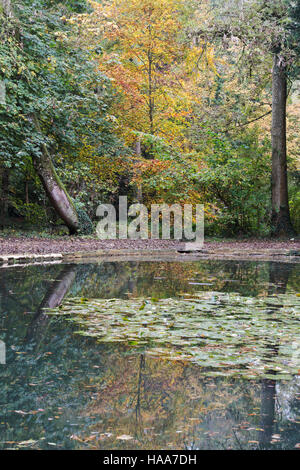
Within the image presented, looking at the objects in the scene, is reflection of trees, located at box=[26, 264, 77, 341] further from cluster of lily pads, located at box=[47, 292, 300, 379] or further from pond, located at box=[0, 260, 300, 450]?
cluster of lily pads, located at box=[47, 292, 300, 379]

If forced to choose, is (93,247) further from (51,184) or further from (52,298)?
(52,298)

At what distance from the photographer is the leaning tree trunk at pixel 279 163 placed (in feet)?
56.7

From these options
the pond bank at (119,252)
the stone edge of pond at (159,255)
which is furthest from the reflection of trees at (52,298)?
the pond bank at (119,252)

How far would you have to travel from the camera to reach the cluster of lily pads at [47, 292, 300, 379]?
3.97 meters

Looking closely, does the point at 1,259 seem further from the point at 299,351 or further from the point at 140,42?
the point at 140,42

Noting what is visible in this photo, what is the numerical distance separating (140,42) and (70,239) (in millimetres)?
7914

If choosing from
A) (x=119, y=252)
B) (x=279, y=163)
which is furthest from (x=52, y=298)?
(x=279, y=163)

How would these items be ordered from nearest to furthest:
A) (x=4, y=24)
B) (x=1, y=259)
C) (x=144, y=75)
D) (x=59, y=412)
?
(x=59, y=412) → (x=1, y=259) → (x=4, y=24) → (x=144, y=75)

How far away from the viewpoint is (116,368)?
12.3ft

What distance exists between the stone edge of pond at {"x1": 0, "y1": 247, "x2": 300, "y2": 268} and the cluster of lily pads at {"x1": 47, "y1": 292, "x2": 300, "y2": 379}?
15.7 feet

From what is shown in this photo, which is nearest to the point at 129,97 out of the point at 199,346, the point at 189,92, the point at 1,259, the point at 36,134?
the point at 189,92

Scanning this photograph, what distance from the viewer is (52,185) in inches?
624

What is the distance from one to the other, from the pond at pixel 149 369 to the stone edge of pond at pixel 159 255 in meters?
3.82

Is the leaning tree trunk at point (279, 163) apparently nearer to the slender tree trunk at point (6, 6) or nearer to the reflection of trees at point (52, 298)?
the slender tree trunk at point (6, 6)
